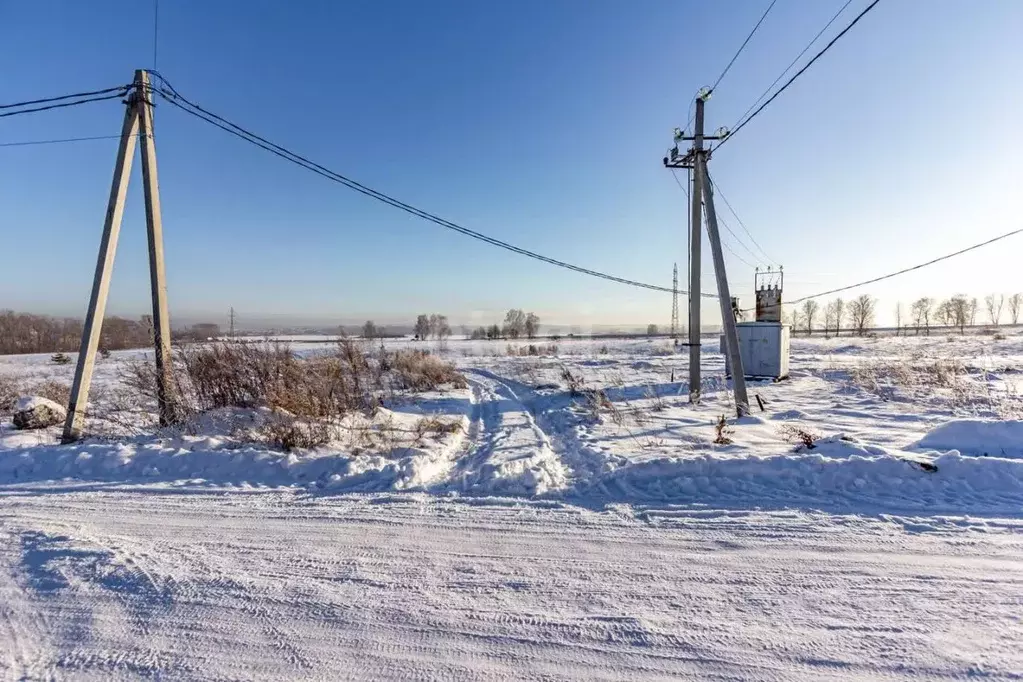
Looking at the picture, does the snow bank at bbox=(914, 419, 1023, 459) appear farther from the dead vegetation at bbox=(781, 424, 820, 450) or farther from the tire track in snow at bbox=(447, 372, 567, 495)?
the tire track in snow at bbox=(447, 372, 567, 495)

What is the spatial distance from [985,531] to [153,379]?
38.1ft

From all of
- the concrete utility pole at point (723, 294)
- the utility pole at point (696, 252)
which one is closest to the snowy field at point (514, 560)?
the concrete utility pole at point (723, 294)

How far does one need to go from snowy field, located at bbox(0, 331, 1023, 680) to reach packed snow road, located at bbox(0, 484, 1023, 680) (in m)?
0.02

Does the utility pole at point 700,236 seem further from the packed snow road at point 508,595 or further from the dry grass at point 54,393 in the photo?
the dry grass at point 54,393

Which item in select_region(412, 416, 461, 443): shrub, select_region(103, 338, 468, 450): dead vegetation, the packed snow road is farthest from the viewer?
select_region(412, 416, 461, 443): shrub

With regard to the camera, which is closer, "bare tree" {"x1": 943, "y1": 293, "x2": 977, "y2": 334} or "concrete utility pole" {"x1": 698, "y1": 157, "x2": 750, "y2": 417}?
"concrete utility pole" {"x1": 698, "y1": 157, "x2": 750, "y2": 417}

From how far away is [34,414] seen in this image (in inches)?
312

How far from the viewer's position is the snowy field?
7.59 feet

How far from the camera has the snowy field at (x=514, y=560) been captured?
2312 millimetres

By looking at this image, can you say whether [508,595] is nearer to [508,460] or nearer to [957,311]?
[508,460]

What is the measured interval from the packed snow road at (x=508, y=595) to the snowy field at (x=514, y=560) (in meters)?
0.02

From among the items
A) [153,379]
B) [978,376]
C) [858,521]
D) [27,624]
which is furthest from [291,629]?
[978,376]

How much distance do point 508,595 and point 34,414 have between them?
9.95 meters

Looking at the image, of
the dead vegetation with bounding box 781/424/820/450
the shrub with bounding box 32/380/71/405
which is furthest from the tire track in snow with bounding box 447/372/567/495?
the shrub with bounding box 32/380/71/405
